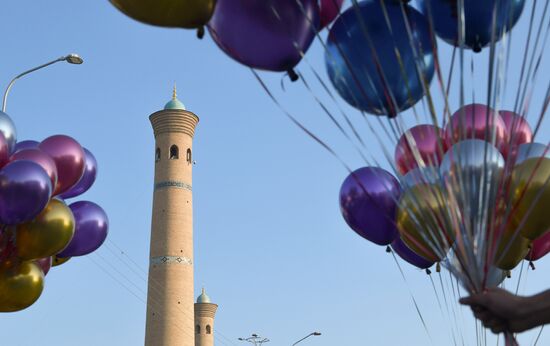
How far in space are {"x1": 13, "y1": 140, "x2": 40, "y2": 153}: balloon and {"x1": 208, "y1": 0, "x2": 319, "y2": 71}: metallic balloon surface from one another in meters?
4.50

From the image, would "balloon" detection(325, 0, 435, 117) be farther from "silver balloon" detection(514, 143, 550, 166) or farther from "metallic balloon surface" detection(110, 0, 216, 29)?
"silver balloon" detection(514, 143, 550, 166)

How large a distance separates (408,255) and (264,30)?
3543 millimetres

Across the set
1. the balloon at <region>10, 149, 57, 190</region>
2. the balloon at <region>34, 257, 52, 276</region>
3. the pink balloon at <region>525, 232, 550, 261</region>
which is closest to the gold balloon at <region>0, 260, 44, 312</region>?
the balloon at <region>34, 257, 52, 276</region>

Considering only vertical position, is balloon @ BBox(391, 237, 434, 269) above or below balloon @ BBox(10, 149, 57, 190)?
below

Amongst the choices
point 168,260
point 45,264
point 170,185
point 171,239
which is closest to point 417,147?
point 45,264

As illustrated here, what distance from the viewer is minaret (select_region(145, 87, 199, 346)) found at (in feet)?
108

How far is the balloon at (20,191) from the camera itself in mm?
7129

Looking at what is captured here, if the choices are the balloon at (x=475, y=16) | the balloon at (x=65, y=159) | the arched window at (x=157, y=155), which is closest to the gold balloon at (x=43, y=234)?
the balloon at (x=65, y=159)

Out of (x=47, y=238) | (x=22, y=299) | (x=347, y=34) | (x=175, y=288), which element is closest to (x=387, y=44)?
(x=347, y=34)

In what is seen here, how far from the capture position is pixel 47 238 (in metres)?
7.64

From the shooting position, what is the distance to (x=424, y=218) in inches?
183

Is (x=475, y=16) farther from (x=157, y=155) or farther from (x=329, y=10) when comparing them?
(x=157, y=155)

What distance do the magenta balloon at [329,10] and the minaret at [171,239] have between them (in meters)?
28.9

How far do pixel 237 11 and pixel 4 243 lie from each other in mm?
4644
